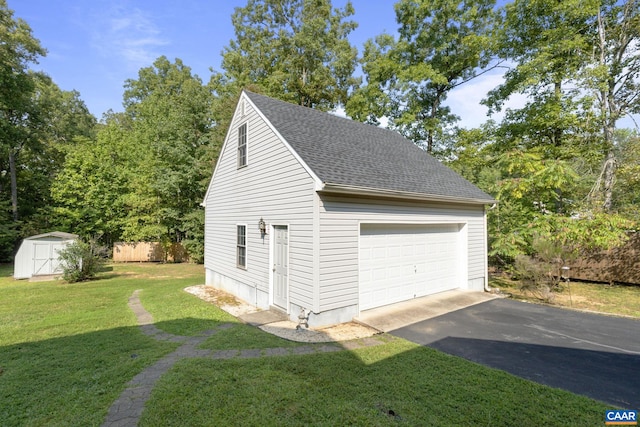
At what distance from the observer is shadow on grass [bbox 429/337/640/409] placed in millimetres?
3810

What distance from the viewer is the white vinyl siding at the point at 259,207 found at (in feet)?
21.0

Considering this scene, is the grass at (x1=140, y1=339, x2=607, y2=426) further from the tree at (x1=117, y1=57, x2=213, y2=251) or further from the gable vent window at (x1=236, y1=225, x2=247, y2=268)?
the tree at (x1=117, y1=57, x2=213, y2=251)

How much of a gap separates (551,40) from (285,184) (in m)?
15.0

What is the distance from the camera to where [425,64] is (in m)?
18.4

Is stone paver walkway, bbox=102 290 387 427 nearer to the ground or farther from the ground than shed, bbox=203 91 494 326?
nearer to the ground

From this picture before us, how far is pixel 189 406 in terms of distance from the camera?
3.43 m

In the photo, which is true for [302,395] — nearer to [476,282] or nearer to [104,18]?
[476,282]

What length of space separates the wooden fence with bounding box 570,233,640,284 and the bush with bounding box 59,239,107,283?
2095cm

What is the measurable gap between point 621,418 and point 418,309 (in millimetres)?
4262

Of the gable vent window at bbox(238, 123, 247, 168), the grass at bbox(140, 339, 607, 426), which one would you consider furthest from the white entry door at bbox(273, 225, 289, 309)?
the gable vent window at bbox(238, 123, 247, 168)

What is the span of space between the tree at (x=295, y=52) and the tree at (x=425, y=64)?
2.96 m

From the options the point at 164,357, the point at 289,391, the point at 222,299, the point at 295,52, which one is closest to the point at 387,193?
the point at 289,391

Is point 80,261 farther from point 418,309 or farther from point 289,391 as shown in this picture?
point 418,309

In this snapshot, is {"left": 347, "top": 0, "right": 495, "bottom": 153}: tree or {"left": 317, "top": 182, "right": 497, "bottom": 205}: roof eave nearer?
{"left": 317, "top": 182, "right": 497, "bottom": 205}: roof eave
